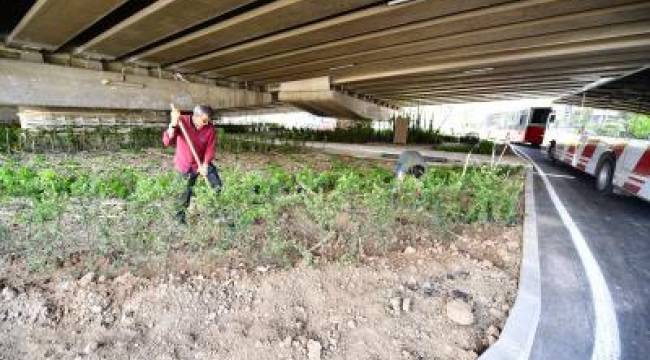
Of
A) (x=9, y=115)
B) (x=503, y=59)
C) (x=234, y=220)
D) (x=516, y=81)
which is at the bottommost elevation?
(x=234, y=220)

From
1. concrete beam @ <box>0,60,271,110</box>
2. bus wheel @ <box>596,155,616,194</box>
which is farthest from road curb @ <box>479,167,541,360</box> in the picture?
concrete beam @ <box>0,60,271,110</box>

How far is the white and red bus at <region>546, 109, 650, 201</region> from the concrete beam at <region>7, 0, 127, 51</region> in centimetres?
1034

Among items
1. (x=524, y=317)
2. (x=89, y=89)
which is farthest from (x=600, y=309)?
(x=89, y=89)

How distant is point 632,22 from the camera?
27.2ft

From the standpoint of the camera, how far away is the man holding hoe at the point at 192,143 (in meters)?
4.78

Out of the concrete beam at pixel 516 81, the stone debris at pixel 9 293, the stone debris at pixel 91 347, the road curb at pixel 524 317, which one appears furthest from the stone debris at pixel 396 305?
the concrete beam at pixel 516 81

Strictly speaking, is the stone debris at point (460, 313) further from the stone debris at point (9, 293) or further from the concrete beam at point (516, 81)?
the concrete beam at point (516, 81)

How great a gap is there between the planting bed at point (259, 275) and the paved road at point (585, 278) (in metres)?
0.36

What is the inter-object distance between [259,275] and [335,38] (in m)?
8.08

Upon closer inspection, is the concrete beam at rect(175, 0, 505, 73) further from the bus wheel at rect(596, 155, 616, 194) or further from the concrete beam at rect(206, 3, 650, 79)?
the bus wheel at rect(596, 155, 616, 194)

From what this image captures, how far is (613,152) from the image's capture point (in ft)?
27.1

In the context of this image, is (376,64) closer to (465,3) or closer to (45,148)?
(465,3)

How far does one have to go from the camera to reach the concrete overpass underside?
7445 mm

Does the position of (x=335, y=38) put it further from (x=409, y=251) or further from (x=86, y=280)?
(x=86, y=280)
